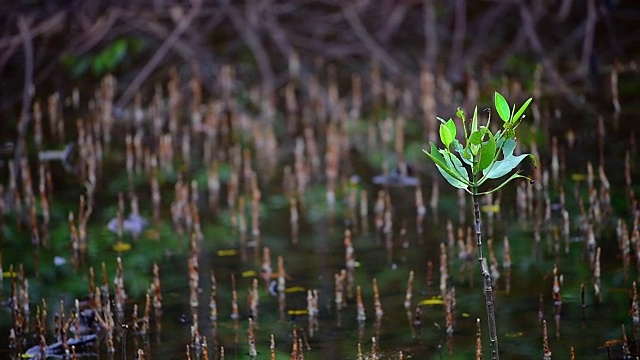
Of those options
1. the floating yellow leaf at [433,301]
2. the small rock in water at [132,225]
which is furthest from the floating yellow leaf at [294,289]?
the small rock in water at [132,225]

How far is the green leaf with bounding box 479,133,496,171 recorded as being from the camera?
9.72ft

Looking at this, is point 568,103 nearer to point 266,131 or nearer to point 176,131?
point 266,131

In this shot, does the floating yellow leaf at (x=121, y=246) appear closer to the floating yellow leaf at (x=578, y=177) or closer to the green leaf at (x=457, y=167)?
the floating yellow leaf at (x=578, y=177)

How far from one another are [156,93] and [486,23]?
2945 mm

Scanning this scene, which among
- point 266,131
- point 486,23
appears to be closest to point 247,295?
point 266,131

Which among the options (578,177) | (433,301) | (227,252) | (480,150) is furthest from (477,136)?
(578,177)

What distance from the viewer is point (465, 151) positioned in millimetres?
3018

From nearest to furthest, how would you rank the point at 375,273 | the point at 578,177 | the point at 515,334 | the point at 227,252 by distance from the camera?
the point at 515,334 → the point at 375,273 → the point at 227,252 → the point at 578,177

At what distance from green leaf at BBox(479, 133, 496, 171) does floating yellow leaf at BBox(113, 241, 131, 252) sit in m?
2.55

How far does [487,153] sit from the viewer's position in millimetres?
2986

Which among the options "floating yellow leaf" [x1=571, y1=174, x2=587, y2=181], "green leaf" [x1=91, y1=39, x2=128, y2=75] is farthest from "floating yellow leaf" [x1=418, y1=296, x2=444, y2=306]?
"green leaf" [x1=91, y1=39, x2=128, y2=75]

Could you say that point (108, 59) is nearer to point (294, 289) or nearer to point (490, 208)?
point (490, 208)

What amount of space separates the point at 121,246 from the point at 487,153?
2.64 meters

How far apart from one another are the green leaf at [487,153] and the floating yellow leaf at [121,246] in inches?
100
